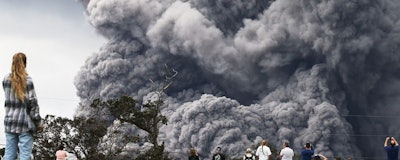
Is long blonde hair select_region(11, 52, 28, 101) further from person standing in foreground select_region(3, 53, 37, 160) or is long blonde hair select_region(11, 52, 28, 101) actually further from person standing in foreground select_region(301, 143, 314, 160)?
person standing in foreground select_region(301, 143, 314, 160)

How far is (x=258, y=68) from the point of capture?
88.8 metres

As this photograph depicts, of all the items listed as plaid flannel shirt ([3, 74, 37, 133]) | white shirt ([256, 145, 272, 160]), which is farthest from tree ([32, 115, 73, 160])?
plaid flannel shirt ([3, 74, 37, 133])

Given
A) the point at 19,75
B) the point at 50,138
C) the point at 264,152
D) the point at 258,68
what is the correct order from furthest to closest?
the point at 258,68
the point at 50,138
the point at 264,152
the point at 19,75

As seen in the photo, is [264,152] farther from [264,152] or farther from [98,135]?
[98,135]

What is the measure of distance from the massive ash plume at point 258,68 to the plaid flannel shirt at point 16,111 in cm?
6680

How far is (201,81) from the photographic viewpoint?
9469cm

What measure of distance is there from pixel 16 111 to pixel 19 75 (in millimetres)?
415

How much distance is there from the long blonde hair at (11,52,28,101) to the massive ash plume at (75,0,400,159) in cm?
6690

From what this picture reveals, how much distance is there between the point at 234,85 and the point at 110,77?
19089mm

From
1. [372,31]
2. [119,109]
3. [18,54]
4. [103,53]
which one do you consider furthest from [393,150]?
[103,53]

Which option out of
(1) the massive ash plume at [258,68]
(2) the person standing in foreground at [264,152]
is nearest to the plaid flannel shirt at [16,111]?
(2) the person standing in foreground at [264,152]

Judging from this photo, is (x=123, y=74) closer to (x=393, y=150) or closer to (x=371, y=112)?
(x=371, y=112)

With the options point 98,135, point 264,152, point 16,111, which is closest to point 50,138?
point 98,135

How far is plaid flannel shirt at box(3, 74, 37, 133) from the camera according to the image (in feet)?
22.6
